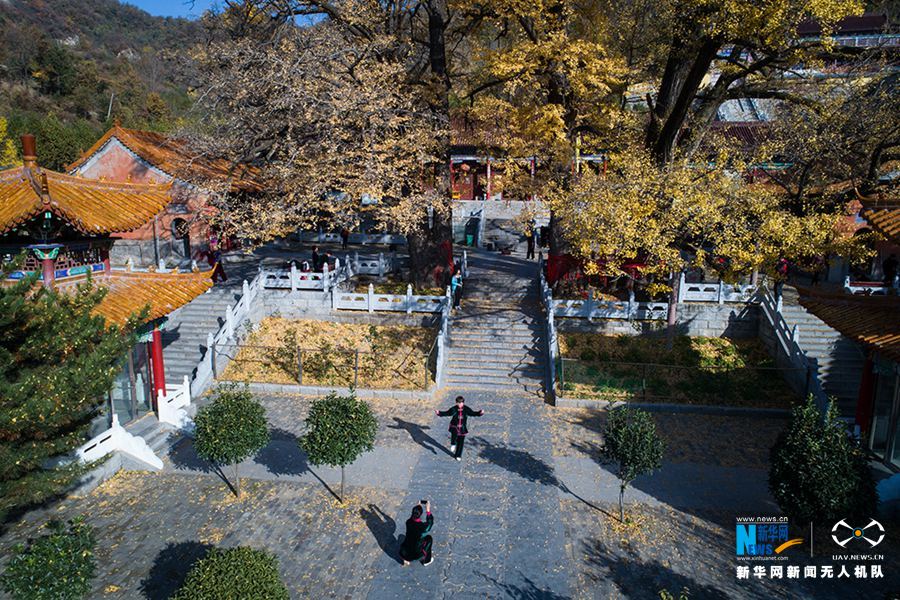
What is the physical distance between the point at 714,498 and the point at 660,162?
10116 mm

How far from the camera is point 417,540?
28.7 feet

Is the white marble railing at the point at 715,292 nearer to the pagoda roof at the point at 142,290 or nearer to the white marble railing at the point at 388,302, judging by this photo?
the white marble railing at the point at 388,302

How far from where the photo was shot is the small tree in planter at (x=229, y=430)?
9.98 m

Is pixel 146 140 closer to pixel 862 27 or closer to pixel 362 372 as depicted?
pixel 362 372

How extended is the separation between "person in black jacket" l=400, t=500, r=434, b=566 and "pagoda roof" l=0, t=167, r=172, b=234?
8.18m

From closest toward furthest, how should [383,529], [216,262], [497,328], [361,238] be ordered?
[383,529] → [497,328] → [216,262] → [361,238]

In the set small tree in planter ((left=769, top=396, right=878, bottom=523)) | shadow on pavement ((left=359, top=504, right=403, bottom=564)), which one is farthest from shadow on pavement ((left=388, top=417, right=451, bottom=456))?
small tree in planter ((left=769, top=396, right=878, bottom=523))

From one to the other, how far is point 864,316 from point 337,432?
33.6 feet

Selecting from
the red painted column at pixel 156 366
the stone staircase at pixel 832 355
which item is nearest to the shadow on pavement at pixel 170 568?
the red painted column at pixel 156 366

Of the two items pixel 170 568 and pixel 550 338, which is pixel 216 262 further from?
pixel 170 568

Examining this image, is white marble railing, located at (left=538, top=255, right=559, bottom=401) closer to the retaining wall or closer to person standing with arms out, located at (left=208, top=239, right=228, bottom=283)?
the retaining wall

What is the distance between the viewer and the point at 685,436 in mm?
13516

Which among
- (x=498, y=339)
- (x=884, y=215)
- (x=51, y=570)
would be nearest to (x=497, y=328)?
(x=498, y=339)

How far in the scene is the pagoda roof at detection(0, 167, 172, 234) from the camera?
1055cm
